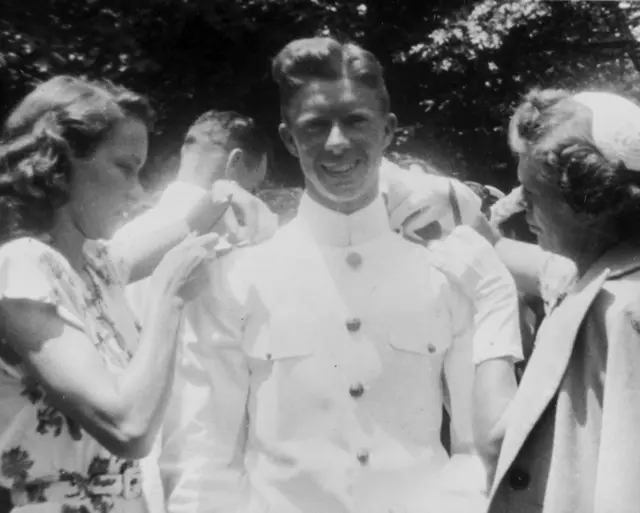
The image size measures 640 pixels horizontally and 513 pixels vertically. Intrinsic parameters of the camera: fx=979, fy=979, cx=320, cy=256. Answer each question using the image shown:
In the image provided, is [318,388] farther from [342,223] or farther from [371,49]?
[371,49]

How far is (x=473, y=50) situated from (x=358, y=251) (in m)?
5.31

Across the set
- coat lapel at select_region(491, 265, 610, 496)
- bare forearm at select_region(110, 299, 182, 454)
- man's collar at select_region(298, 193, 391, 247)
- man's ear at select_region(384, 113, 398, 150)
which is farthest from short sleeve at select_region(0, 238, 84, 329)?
coat lapel at select_region(491, 265, 610, 496)

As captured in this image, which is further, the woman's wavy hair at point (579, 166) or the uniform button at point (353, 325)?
the uniform button at point (353, 325)

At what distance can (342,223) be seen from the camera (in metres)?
2.56

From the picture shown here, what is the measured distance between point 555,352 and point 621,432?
0.78ft

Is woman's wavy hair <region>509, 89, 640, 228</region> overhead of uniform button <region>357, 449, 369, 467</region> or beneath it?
overhead

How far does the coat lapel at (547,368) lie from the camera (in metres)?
2.04

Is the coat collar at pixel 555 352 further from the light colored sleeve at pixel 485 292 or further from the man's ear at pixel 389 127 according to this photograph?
the man's ear at pixel 389 127

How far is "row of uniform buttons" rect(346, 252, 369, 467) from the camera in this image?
2.40 m

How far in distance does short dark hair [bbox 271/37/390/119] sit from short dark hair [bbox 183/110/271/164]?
163 cm

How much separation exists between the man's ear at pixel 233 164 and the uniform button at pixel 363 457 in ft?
6.43

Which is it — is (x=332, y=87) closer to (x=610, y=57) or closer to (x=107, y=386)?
(x=107, y=386)

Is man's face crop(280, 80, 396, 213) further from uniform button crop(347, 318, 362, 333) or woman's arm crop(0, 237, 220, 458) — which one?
woman's arm crop(0, 237, 220, 458)

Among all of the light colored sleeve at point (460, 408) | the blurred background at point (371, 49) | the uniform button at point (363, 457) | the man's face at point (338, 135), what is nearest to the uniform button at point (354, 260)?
the man's face at point (338, 135)
